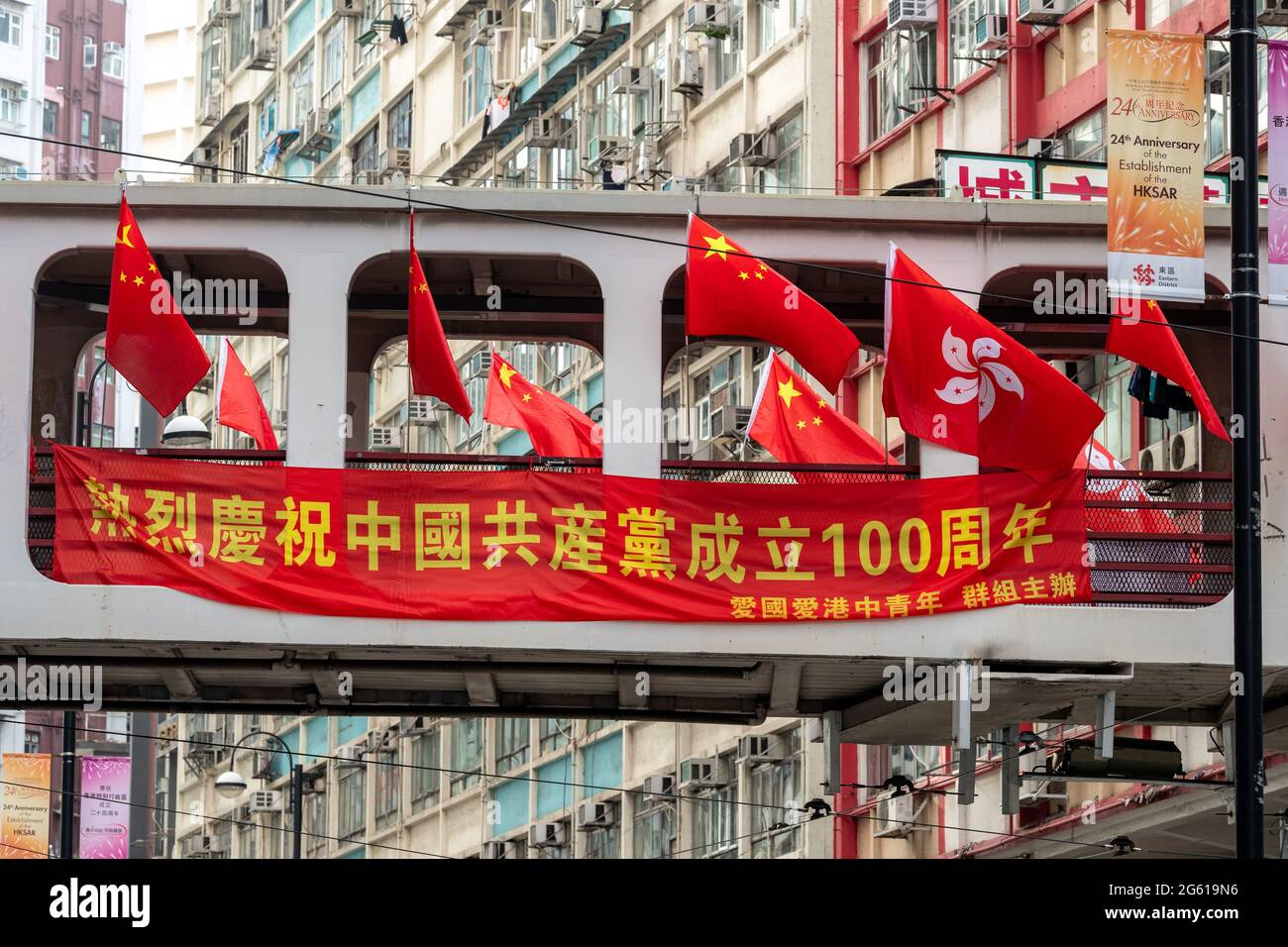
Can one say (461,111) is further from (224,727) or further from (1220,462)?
(1220,462)

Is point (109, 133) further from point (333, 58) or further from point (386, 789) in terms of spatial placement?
point (386, 789)

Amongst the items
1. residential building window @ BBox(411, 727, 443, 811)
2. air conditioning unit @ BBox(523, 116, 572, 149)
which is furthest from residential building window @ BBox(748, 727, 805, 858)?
air conditioning unit @ BBox(523, 116, 572, 149)

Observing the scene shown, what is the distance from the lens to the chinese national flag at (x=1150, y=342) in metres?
23.1

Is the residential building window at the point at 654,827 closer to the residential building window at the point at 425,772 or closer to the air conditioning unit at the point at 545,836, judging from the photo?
the air conditioning unit at the point at 545,836

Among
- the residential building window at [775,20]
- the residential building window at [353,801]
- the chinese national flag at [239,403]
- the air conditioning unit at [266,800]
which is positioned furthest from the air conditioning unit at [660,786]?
the chinese national flag at [239,403]

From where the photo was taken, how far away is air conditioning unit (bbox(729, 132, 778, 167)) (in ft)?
152

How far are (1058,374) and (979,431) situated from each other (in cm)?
85

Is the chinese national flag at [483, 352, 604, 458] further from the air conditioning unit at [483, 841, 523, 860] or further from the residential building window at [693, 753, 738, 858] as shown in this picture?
the air conditioning unit at [483, 841, 523, 860]

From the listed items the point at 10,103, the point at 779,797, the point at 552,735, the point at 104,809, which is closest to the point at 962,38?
the point at 779,797

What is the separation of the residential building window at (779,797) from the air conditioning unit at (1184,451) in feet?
38.7

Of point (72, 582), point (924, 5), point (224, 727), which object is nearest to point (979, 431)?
point (72, 582)

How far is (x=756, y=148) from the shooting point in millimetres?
46500

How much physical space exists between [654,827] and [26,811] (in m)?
11.4
